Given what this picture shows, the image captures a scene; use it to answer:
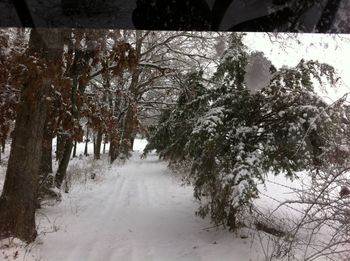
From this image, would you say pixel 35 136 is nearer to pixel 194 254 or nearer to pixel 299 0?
pixel 194 254

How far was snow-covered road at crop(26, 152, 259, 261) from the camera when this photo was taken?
662 cm

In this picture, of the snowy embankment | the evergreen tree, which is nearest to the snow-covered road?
the snowy embankment

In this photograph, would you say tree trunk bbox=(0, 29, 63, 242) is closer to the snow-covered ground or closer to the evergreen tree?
the snow-covered ground

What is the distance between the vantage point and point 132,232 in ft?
26.6

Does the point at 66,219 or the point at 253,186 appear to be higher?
the point at 253,186

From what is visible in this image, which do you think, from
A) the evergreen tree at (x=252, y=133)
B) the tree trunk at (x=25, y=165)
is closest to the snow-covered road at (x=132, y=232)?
the tree trunk at (x=25, y=165)

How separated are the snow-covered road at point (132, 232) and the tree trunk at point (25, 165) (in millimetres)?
506

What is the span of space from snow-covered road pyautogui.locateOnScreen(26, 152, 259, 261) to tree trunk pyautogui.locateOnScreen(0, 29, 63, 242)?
1.66 feet

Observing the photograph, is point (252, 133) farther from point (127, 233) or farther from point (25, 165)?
point (25, 165)

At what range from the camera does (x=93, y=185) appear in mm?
14328

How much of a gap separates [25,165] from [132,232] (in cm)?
273

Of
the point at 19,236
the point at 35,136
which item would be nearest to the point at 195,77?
the point at 35,136

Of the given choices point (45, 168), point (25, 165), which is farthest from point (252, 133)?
point (45, 168)

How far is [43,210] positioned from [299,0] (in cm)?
854
